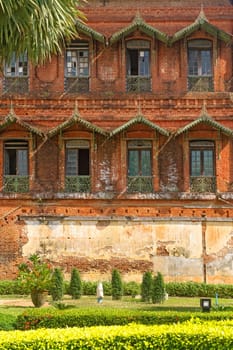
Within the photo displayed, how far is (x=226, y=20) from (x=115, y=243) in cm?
1014

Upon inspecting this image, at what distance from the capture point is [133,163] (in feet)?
83.7

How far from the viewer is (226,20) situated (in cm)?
2636

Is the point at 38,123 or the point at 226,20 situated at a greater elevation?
the point at 226,20

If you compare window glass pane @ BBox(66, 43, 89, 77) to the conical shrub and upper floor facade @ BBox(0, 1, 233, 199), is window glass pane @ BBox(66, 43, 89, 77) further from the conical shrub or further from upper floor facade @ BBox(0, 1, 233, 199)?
the conical shrub

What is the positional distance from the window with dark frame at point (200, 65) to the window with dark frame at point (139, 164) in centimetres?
306

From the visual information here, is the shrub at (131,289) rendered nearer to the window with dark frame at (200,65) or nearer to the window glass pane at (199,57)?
the window with dark frame at (200,65)

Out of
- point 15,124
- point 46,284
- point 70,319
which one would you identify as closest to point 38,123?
point 15,124

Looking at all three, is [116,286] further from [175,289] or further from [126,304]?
[175,289]

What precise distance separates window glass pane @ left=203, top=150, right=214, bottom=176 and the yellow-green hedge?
1496 cm

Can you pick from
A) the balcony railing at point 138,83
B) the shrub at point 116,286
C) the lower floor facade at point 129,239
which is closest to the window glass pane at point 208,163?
the lower floor facade at point 129,239

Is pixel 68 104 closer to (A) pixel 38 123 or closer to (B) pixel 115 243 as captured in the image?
(A) pixel 38 123

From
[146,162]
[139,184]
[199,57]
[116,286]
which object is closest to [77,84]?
[146,162]

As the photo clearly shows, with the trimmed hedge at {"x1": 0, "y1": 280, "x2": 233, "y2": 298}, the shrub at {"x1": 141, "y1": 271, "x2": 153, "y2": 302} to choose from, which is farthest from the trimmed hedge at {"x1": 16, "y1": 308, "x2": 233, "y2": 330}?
the trimmed hedge at {"x1": 0, "y1": 280, "x2": 233, "y2": 298}

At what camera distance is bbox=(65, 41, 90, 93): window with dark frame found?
25.9 metres
